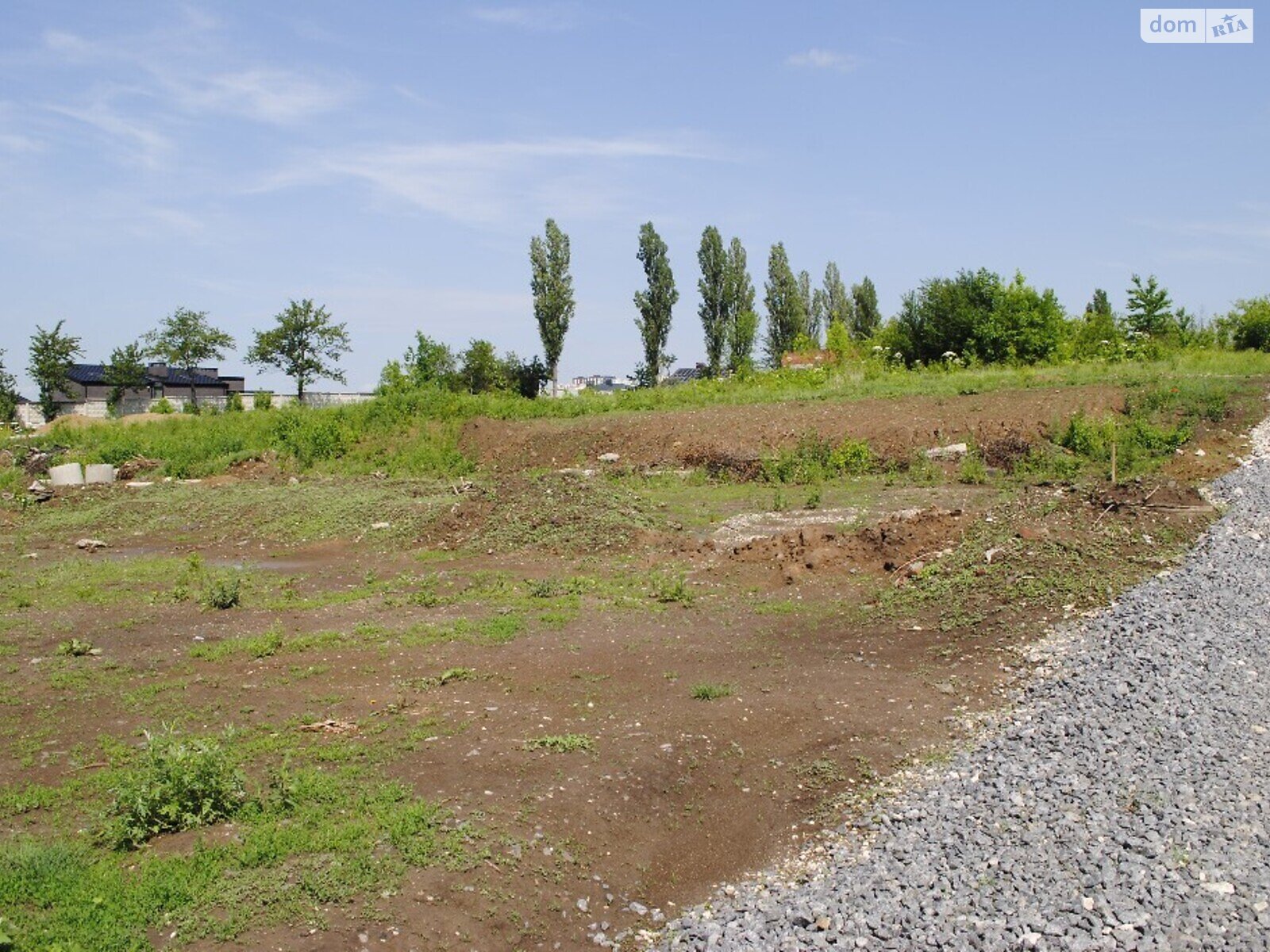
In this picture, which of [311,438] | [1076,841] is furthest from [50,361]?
[1076,841]

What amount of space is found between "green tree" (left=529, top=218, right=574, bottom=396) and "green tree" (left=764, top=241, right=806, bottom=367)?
1129 centimetres

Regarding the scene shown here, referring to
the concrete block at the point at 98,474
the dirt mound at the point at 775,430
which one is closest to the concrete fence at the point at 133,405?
the concrete block at the point at 98,474

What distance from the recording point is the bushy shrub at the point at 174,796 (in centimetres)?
559

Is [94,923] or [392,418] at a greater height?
[392,418]

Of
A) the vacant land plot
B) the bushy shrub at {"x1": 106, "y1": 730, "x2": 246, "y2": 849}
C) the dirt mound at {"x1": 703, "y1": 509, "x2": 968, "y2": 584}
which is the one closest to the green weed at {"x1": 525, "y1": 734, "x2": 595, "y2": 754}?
the vacant land plot

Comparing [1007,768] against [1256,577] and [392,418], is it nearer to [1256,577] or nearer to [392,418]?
[1256,577]

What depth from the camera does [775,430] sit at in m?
22.5

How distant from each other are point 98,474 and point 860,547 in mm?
20648

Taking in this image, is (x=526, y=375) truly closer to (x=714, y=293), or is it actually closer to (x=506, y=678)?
(x=714, y=293)

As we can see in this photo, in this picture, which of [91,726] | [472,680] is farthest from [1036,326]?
[91,726]

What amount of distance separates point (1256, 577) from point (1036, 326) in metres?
24.4

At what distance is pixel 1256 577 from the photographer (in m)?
9.68

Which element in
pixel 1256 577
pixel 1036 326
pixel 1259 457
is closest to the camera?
pixel 1256 577

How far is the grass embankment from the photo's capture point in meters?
24.5
